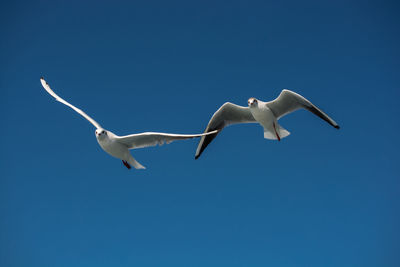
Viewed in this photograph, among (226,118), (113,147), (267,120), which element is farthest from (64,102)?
(267,120)

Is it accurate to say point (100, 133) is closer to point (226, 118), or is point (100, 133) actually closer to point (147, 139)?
point (147, 139)

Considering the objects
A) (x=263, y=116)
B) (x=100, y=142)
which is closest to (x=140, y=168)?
(x=100, y=142)

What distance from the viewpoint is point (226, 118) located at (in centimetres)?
1163

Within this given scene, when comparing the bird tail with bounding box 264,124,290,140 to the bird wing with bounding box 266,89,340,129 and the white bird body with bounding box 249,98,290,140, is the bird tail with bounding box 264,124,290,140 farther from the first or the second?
the bird wing with bounding box 266,89,340,129

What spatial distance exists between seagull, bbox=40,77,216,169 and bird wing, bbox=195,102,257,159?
271 centimetres

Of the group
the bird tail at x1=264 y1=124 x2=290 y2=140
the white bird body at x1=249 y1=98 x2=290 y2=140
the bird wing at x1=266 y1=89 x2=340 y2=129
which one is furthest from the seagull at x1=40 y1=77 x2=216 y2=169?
the bird tail at x1=264 y1=124 x2=290 y2=140

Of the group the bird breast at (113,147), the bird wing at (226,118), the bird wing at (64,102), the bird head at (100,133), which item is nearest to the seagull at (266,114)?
the bird wing at (226,118)

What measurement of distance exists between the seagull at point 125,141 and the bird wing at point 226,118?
2.71 metres

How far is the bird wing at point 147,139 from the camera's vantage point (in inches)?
334

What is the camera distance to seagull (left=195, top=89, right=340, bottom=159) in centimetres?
1040

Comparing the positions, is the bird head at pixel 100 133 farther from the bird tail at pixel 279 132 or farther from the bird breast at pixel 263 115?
the bird tail at pixel 279 132

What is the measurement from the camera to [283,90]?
33.5ft

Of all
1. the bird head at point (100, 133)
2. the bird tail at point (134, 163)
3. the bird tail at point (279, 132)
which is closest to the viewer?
the bird head at point (100, 133)

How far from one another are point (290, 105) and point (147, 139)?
4.17 m
